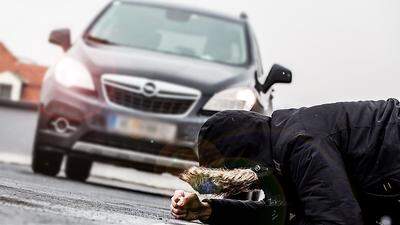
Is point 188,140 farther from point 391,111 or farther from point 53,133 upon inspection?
point 391,111

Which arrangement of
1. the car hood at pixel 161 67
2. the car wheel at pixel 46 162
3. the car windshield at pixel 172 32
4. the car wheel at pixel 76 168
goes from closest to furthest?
the car hood at pixel 161 67 → the car wheel at pixel 46 162 → the car windshield at pixel 172 32 → the car wheel at pixel 76 168

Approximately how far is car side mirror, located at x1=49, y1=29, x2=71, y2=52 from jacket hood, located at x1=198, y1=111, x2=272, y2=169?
4.32 metres

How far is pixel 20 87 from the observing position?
145 feet

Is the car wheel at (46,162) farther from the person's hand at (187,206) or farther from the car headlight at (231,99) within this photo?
the person's hand at (187,206)

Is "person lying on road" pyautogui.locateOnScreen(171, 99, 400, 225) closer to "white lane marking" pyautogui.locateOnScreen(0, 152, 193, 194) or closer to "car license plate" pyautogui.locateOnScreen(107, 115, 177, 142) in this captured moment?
"car license plate" pyautogui.locateOnScreen(107, 115, 177, 142)

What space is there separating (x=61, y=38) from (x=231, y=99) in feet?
5.98

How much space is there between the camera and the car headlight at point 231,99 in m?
6.57

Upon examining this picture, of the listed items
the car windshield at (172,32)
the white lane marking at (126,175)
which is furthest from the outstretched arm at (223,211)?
the white lane marking at (126,175)

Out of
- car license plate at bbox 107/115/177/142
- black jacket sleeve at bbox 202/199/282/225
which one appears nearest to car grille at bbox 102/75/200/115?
car license plate at bbox 107/115/177/142

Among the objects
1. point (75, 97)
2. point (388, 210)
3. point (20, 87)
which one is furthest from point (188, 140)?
point (20, 87)

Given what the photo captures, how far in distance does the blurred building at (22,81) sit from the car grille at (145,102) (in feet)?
121

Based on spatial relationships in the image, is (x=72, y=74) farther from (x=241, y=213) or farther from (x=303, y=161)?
(x=303, y=161)

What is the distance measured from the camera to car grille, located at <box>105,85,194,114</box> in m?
6.76

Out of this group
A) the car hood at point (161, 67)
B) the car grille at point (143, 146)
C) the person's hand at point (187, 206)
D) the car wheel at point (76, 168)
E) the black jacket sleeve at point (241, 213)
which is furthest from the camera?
the car wheel at point (76, 168)
